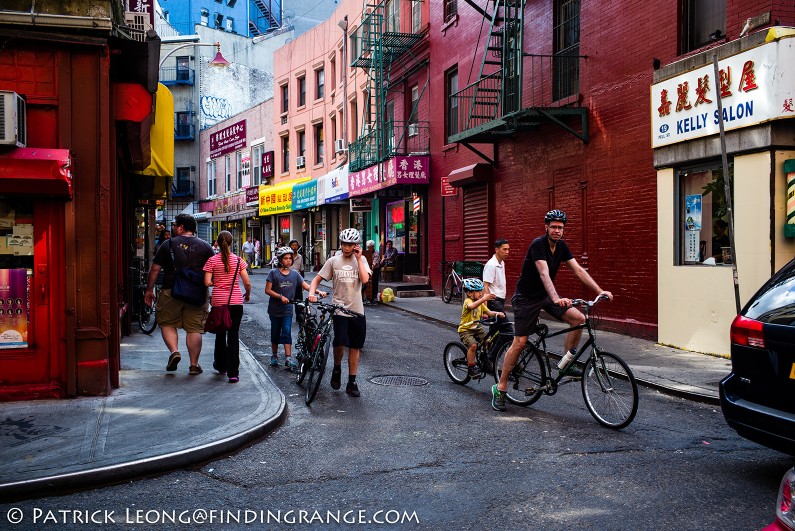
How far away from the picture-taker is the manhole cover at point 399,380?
9195 millimetres

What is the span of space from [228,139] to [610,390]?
135 feet

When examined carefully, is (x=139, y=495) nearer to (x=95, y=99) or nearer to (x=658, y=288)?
(x=95, y=99)

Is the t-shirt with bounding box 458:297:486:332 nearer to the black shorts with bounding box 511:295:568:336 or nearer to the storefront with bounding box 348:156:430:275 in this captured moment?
the black shorts with bounding box 511:295:568:336

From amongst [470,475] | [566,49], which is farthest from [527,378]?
[566,49]

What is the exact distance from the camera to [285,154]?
38.3 metres

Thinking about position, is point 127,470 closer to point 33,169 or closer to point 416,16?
point 33,169

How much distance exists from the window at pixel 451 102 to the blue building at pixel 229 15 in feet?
121

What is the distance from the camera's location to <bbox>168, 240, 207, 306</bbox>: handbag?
9.36 metres

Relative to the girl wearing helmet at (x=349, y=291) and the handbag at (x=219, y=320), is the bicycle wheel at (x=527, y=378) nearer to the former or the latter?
the girl wearing helmet at (x=349, y=291)

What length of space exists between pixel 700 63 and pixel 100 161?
857cm

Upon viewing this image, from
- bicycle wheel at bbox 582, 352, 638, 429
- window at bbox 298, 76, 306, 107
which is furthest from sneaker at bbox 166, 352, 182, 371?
window at bbox 298, 76, 306, 107

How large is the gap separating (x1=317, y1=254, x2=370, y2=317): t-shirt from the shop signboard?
23.9m

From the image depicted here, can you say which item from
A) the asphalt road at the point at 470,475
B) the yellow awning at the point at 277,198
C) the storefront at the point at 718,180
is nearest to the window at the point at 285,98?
the yellow awning at the point at 277,198

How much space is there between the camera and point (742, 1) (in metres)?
10.6
